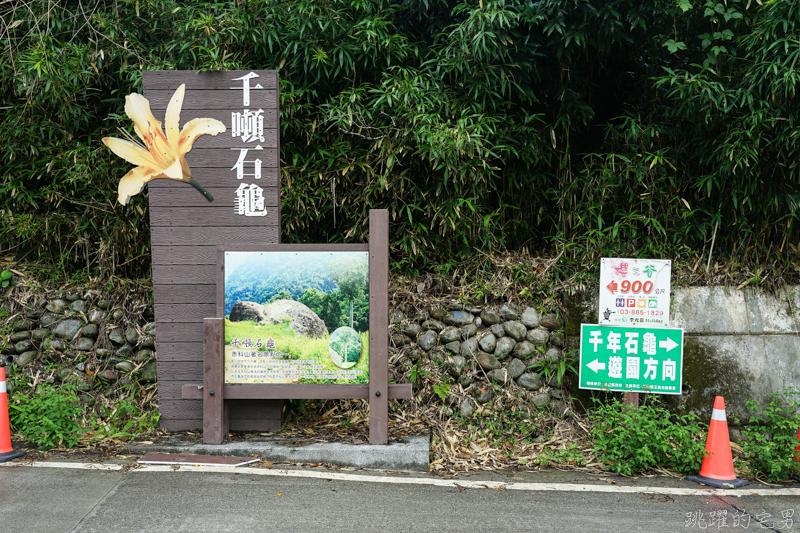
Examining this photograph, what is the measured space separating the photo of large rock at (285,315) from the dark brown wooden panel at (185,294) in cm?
41

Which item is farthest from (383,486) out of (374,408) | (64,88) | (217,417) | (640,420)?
(64,88)

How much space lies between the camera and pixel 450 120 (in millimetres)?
5297

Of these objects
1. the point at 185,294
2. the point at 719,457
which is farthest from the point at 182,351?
the point at 719,457

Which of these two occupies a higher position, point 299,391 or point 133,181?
point 133,181

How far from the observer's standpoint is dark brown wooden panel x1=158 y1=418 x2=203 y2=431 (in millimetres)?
5039

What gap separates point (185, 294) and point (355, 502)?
8.00ft

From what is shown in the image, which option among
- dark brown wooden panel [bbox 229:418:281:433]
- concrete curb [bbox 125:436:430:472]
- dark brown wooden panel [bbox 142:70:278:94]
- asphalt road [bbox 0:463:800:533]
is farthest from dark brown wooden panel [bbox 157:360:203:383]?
dark brown wooden panel [bbox 142:70:278:94]

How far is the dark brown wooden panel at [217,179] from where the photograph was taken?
492 centimetres

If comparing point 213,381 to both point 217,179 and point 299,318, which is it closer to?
point 299,318

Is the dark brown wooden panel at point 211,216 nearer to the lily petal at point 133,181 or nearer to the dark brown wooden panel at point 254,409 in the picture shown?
the lily petal at point 133,181

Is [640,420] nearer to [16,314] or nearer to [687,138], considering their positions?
[687,138]

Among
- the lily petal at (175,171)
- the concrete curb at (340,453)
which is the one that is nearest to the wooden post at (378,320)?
the concrete curb at (340,453)

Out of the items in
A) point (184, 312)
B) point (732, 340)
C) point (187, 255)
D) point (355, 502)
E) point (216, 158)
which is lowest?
point (355, 502)

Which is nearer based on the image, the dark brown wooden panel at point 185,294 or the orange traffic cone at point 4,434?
the orange traffic cone at point 4,434
